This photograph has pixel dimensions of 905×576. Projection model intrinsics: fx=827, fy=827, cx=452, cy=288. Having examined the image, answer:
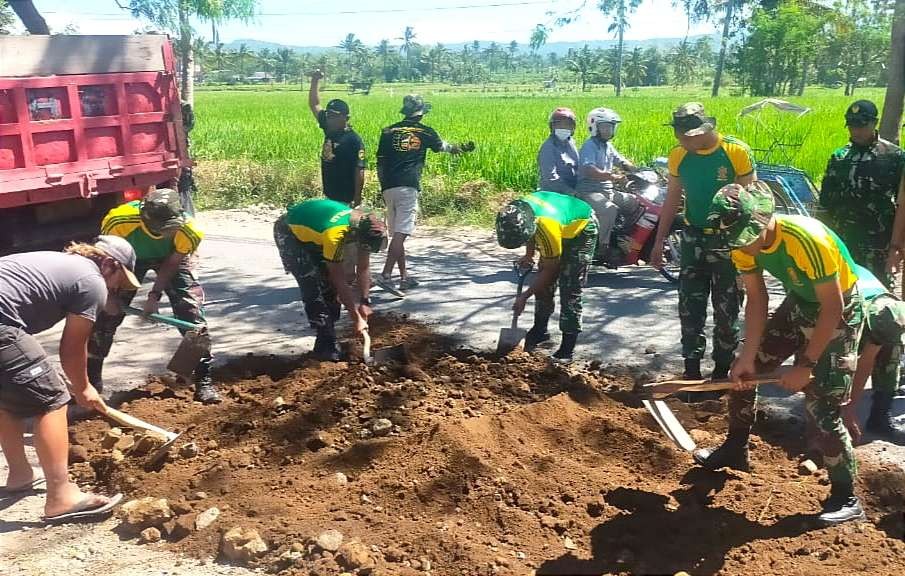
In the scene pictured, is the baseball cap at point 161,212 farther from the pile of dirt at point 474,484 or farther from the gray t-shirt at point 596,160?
the gray t-shirt at point 596,160

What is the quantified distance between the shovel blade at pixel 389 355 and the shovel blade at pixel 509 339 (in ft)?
2.13

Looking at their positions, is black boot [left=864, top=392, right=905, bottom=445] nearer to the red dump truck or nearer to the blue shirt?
the blue shirt

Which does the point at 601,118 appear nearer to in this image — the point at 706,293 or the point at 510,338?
the point at 510,338

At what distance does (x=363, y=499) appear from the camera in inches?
145

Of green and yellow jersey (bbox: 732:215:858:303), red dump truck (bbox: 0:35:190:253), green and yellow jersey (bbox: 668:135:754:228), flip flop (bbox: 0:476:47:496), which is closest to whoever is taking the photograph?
green and yellow jersey (bbox: 732:215:858:303)

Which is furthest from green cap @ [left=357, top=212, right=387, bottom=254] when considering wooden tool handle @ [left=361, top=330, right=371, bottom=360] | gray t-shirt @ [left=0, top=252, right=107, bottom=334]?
gray t-shirt @ [left=0, top=252, right=107, bottom=334]

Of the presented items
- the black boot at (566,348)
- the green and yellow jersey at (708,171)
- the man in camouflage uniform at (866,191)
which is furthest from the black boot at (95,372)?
the man in camouflage uniform at (866,191)

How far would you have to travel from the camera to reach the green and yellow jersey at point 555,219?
4969 mm

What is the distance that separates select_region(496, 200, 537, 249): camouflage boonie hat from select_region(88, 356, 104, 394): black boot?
2505mm

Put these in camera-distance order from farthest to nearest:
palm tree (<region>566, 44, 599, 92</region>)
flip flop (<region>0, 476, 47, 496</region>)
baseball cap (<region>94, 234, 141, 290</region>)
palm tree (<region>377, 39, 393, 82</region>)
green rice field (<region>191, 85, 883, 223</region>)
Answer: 1. palm tree (<region>377, 39, 393, 82</region>)
2. palm tree (<region>566, 44, 599, 92</region>)
3. green rice field (<region>191, 85, 883, 223</region>)
4. flip flop (<region>0, 476, 47, 496</region>)
5. baseball cap (<region>94, 234, 141, 290</region>)

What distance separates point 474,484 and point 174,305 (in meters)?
2.29

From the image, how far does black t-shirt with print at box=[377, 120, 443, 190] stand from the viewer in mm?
7367

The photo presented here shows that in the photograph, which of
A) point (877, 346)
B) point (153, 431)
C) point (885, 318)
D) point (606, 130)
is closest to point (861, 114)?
point (877, 346)

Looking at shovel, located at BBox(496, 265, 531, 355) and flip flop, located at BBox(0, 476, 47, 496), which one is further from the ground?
shovel, located at BBox(496, 265, 531, 355)
